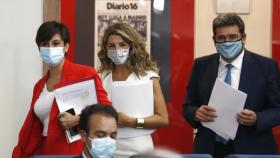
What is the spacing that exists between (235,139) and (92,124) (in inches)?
36.6

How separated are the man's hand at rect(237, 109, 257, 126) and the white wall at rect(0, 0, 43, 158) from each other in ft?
5.57

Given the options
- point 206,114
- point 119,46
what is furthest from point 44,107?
point 206,114

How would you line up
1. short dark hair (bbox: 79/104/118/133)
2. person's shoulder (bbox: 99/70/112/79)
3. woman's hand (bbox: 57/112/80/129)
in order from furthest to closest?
person's shoulder (bbox: 99/70/112/79)
woman's hand (bbox: 57/112/80/129)
short dark hair (bbox: 79/104/118/133)

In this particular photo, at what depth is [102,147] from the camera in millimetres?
2137

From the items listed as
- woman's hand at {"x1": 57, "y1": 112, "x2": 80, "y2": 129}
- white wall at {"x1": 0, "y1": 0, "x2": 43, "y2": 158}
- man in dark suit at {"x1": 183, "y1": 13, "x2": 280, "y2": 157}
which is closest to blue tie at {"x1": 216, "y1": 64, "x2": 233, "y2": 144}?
man in dark suit at {"x1": 183, "y1": 13, "x2": 280, "y2": 157}

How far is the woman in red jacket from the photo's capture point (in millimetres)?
2626

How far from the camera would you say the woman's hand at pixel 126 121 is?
108 inches

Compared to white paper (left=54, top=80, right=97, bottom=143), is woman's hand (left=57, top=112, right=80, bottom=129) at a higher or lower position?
lower

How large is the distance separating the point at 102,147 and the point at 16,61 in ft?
5.59

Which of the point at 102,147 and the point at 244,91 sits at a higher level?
the point at 244,91

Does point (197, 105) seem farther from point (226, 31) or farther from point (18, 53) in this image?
point (18, 53)

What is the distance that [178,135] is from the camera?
11.7ft

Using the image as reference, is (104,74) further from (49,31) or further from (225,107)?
(225,107)

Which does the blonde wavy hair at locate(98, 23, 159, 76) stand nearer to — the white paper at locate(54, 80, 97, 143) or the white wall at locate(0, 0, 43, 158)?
the white paper at locate(54, 80, 97, 143)
